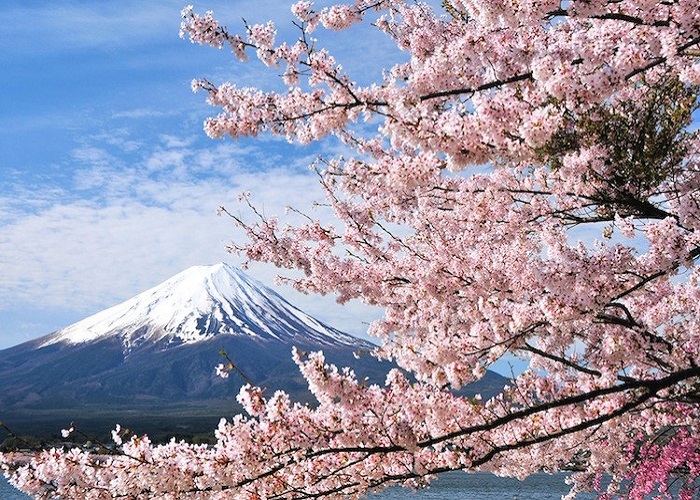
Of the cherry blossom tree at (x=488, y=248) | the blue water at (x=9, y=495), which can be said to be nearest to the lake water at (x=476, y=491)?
the blue water at (x=9, y=495)

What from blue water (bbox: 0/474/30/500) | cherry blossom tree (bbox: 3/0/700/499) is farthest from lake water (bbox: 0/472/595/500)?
cherry blossom tree (bbox: 3/0/700/499)

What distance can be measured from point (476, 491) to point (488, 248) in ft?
230

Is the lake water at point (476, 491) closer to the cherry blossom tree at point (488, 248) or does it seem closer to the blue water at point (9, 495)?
the blue water at point (9, 495)

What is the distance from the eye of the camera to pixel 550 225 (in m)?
7.66

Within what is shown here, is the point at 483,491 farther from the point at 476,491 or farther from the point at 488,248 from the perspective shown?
the point at 488,248

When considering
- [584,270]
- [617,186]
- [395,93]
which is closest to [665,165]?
[617,186]

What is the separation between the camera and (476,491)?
237 ft

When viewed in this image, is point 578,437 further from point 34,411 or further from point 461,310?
point 34,411

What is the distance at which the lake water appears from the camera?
62.7 meters

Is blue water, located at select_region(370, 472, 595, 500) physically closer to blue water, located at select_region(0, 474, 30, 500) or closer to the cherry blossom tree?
blue water, located at select_region(0, 474, 30, 500)

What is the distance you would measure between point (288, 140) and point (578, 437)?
4.88 meters

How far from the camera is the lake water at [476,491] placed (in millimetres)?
62688

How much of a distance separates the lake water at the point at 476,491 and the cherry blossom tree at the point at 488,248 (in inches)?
1932

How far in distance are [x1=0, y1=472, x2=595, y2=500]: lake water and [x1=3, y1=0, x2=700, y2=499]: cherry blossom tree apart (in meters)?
49.1
